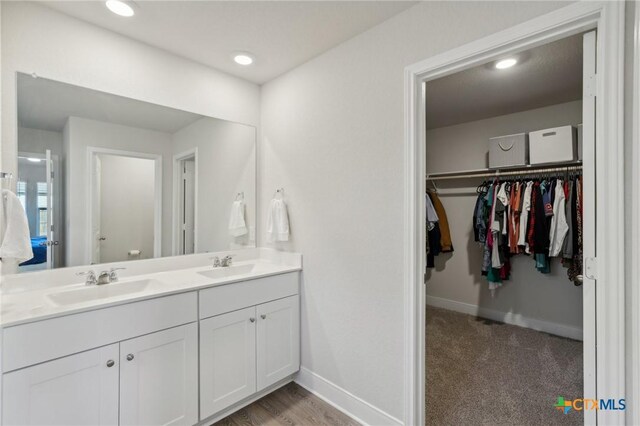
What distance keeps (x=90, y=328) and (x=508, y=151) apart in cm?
378

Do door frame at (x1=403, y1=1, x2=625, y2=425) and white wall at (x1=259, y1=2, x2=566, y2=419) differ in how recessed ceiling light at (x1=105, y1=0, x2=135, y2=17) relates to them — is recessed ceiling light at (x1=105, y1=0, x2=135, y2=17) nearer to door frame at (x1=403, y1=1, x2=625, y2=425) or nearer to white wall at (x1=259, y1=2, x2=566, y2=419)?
white wall at (x1=259, y1=2, x2=566, y2=419)

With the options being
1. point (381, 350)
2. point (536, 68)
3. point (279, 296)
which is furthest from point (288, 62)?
point (381, 350)

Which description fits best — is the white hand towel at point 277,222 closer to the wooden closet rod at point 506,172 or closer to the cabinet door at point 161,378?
the cabinet door at point 161,378

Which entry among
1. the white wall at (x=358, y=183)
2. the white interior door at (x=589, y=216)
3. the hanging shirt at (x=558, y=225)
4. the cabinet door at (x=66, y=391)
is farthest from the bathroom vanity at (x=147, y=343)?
the hanging shirt at (x=558, y=225)

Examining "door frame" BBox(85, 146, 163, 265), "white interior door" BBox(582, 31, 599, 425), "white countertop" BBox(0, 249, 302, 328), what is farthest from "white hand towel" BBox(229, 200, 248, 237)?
"white interior door" BBox(582, 31, 599, 425)

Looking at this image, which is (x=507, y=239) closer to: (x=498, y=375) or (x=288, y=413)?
(x=498, y=375)

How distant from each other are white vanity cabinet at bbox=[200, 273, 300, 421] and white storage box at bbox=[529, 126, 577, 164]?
107 inches

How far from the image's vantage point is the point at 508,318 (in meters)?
3.33

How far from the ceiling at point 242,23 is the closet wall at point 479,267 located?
2.49 metres

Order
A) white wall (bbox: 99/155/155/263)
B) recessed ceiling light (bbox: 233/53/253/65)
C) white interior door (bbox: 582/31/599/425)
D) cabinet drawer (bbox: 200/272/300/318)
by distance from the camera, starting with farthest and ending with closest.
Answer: recessed ceiling light (bbox: 233/53/253/65), white wall (bbox: 99/155/155/263), cabinet drawer (bbox: 200/272/300/318), white interior door (bbox: 582/31/599/425)

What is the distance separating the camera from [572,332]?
9.57 feet

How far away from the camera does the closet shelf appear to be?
282cm

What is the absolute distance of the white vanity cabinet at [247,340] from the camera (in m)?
1.71

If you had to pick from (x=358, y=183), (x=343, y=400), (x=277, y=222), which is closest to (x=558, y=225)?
(x=358, y=183)
